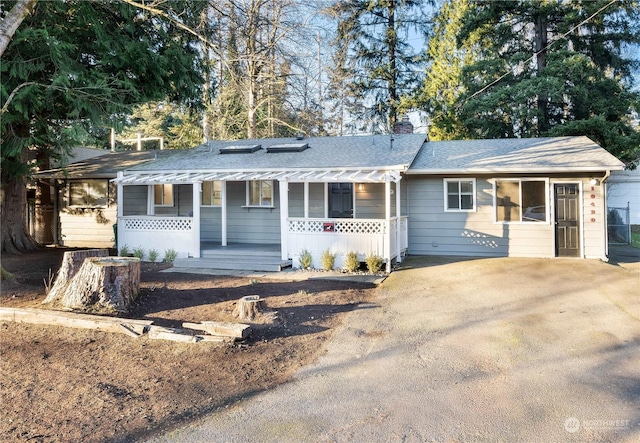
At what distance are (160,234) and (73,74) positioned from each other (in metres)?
4.73

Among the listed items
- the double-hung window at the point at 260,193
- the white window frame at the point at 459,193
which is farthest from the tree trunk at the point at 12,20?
the white window frame at the point at 459,193

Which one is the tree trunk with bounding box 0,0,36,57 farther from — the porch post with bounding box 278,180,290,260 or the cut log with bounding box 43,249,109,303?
the porch post with bounding box 278,180,290,260

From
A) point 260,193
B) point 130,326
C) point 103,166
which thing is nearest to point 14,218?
point 103,166

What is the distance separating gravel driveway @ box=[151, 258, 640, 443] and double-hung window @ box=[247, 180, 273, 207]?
6854 mm

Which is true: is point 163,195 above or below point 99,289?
above

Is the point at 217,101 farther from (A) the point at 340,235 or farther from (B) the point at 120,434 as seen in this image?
(B) the point at 120,434

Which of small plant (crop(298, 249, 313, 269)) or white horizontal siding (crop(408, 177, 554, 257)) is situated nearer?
small plant (crop(298, 249, 313, 269))

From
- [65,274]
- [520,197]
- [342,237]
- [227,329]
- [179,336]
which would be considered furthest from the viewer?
[520,197]

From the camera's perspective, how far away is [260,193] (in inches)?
531

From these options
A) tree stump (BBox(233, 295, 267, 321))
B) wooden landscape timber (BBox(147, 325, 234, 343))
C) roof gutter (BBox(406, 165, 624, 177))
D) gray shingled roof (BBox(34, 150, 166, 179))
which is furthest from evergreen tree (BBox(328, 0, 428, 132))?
wooden landscape timber (BBox(147, 325, 234, 343))

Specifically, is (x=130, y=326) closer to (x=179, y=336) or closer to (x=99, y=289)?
(x=179, y=336)

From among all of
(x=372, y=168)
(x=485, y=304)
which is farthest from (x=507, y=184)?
(x=485, y=304)

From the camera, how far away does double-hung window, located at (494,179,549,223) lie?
11.5 metres

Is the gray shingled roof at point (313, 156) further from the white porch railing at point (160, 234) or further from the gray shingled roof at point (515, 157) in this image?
the white porch railing at point (160, 234)
